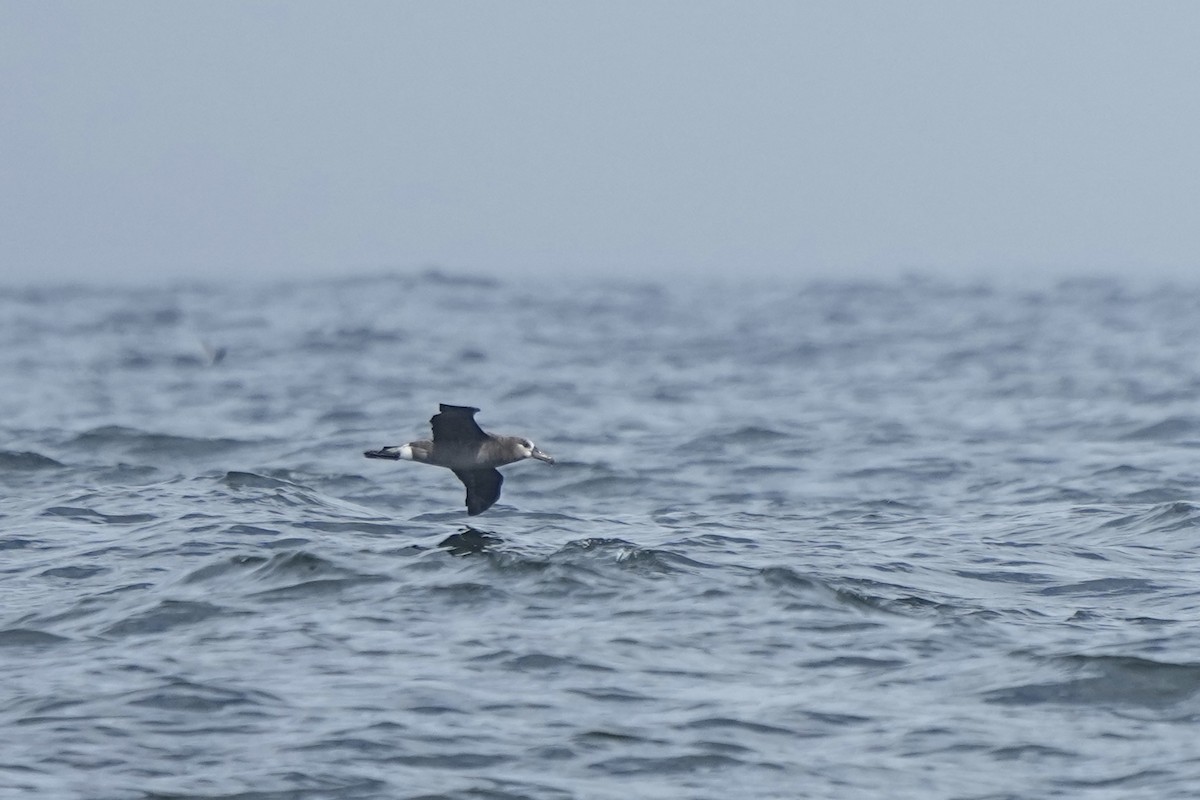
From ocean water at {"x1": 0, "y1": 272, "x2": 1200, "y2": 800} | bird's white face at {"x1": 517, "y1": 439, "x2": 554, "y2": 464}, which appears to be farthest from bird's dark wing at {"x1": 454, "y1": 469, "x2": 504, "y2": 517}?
bird's white face at {"x1": 517, "y1": 439, "x2": 554, "y2": 464}

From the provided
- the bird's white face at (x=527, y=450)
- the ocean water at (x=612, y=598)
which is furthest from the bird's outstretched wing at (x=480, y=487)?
the bird's white face at (x=527, y=450)

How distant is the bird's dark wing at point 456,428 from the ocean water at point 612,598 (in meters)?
1.04

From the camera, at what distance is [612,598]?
550 inches

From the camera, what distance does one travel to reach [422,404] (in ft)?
100

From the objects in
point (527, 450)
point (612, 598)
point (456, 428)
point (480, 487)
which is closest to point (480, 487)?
point (480, 487)

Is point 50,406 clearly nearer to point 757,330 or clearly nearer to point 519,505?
point 519,505

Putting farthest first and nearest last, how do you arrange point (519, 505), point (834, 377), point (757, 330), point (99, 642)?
1. point (757, 330)
2. point (834, 377)
3. point (519, 505)
4. point (99, 642)

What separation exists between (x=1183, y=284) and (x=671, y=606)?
61.5 m

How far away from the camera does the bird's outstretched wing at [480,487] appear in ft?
53.8

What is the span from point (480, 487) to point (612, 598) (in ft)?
9.54

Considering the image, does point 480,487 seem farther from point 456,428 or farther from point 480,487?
point 456,428

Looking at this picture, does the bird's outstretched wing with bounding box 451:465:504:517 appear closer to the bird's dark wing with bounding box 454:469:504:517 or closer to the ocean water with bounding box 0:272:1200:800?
the bird's dark wing with bounding box 454:469:504:517

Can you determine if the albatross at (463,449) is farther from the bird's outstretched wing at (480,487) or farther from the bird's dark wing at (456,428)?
the bird's outstretched wing at (480,487)

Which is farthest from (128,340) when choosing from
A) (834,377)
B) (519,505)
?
(519,505)
